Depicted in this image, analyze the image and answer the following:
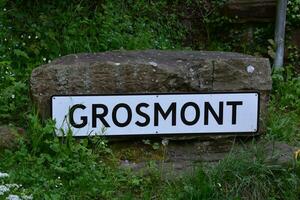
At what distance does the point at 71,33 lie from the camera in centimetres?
621

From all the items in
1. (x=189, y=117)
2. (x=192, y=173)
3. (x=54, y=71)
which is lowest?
(x=192, y=173)

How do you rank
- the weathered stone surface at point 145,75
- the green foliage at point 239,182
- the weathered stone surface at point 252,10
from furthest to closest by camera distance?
the weathered stone surface at point 252,10 → the weathered stone surface at point 145,75 → the green foliage at point 239,182

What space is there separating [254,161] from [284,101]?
1916 mm

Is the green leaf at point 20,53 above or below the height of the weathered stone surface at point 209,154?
above

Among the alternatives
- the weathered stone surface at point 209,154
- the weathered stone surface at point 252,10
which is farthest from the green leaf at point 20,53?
the weathered stone surface at point 252,10

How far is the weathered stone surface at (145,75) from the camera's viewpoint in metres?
4.07

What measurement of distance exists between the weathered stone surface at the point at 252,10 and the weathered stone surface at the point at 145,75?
280 cm

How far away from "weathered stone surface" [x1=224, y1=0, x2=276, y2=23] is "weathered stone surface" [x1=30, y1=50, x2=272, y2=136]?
110 inches

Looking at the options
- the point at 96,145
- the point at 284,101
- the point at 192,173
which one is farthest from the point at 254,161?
the point at 284,101

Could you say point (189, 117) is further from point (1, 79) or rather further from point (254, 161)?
point (1, 79)

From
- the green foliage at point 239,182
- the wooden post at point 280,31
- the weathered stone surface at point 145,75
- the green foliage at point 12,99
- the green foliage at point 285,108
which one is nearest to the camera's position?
the green foliage at point 239,182

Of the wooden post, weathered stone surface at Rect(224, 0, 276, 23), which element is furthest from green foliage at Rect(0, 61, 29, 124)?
weathered stone surface at Rect(224, 0, 276, 23)

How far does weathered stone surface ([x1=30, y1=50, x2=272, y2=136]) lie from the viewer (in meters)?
4.07

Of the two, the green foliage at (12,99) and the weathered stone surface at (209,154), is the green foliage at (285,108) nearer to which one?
the weathered stone surface at (209,154)
